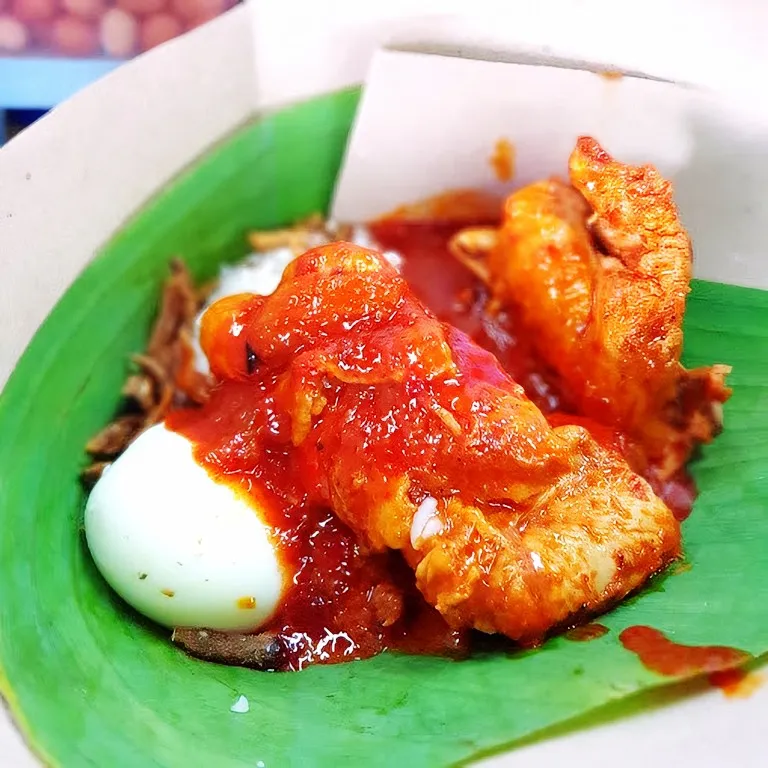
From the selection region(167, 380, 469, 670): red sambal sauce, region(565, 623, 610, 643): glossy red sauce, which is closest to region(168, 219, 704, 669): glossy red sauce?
region(167, 380, 469, 670): red sambal sauce

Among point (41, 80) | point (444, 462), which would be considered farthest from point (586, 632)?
point (41, 80)

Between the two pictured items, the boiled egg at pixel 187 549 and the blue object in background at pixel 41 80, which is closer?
the boiled egg at pixel 187 549

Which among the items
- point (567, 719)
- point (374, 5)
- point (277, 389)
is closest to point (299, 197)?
point (374, 5)

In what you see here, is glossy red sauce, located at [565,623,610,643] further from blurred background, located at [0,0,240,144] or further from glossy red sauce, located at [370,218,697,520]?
blurred background, located at [0,0,240,144]

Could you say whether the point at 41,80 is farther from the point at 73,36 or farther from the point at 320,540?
the point at 320,540

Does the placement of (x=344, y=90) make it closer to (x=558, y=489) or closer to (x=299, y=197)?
(x=299, y=197)

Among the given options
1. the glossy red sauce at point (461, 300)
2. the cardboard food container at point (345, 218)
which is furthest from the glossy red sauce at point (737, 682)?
the glossy red sauce at point (461, 300)

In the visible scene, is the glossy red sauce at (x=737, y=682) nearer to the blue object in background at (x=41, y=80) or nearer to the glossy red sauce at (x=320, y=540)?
the glossy red sauce at (x=320, y=540)
